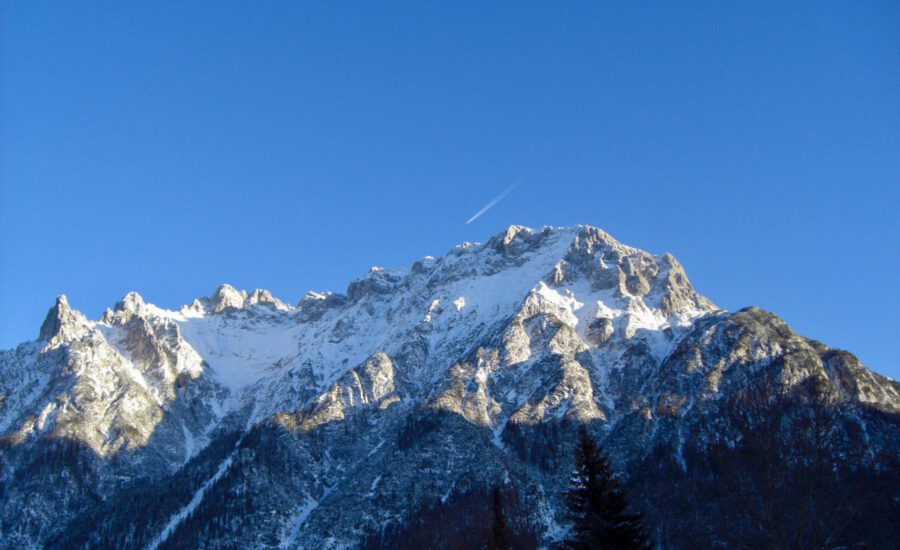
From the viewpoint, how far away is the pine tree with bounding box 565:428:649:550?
132 feet

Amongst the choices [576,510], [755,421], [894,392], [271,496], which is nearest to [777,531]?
[755,421]

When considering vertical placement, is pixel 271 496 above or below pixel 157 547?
above

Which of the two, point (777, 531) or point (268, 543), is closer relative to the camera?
point (777, 531)

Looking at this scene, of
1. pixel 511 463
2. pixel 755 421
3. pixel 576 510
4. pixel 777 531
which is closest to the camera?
pixel 777 531

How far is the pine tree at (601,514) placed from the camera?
40.2m

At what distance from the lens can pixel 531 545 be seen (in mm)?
86812

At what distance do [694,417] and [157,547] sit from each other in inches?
5531

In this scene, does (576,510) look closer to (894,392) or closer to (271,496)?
(271,496)

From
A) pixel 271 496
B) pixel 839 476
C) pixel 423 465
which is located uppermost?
pixel 423 465

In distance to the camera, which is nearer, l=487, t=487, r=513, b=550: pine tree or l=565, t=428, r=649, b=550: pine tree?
l=565, t=428, r=649, b=550: pine tree

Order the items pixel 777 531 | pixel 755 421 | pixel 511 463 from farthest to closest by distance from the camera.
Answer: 1. pixel 511 463
2. pixel 755 421
3. pixel 777 531

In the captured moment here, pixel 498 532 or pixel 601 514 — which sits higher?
pixel 498 532

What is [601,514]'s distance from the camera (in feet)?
134

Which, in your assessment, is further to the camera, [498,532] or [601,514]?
[498,532]
